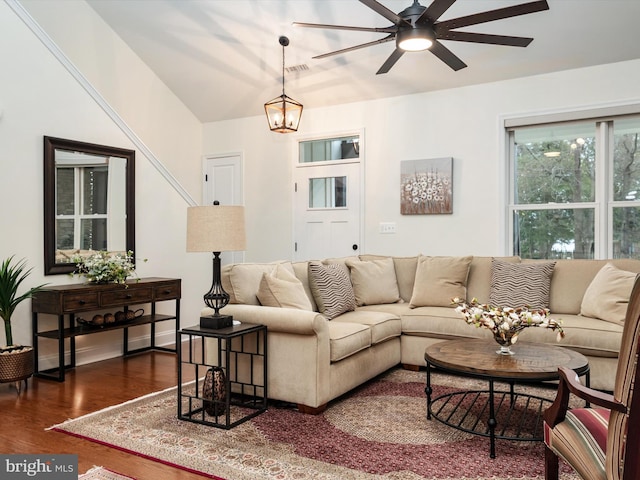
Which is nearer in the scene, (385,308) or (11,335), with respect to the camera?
(11,335)

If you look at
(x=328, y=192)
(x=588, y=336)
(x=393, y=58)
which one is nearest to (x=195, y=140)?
(x=328, y=192)

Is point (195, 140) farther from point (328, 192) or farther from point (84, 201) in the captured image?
point (84, 201)

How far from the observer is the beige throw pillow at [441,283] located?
14.7 ft

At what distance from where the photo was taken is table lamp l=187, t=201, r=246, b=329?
310 centimetres

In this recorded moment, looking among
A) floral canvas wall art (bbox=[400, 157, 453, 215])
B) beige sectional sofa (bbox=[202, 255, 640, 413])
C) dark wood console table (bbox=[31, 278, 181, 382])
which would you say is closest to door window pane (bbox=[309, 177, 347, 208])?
floral canvas wall art (bbox=[400, 157, 453, 215])

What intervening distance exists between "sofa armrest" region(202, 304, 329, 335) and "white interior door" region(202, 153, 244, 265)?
134 inches

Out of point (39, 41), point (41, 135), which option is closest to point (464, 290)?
point (41, 135)

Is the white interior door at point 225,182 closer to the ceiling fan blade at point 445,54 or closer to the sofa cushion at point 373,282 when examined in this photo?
the sofa cushion at point 373,282

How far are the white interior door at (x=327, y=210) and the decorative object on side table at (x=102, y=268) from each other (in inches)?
92.9

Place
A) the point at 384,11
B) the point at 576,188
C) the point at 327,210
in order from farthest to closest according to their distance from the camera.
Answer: the point at 327,210, the point at 576,188, the point at 384,11

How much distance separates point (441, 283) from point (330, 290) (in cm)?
105

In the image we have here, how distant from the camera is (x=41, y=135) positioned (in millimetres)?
4293

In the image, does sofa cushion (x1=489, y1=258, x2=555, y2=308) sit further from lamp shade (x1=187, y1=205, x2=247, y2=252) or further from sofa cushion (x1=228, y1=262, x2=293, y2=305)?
lamp shade (x1=187, y1=205, x2=247, y2=252)

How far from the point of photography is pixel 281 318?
326cm
